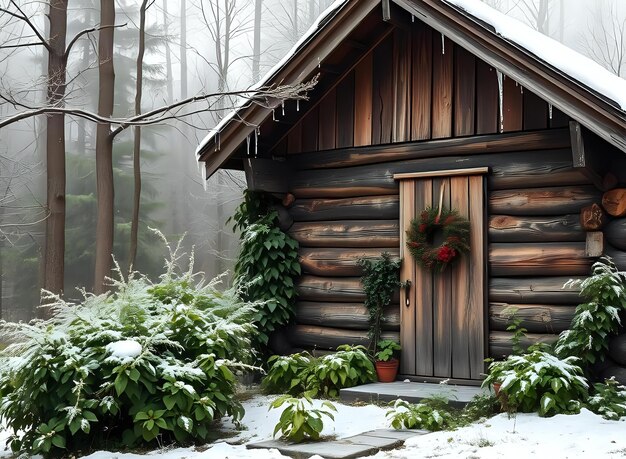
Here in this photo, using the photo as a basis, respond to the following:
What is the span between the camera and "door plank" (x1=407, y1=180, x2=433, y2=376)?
9.70m

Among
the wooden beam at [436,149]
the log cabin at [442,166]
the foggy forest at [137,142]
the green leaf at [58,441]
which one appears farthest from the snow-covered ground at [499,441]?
the foggy forest at [137,142]

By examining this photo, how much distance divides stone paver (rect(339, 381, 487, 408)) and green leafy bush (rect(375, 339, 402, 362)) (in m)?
0.36

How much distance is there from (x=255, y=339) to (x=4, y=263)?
20.5m

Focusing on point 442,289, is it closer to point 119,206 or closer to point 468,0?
point 468,0

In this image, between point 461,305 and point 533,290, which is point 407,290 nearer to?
point 461,305

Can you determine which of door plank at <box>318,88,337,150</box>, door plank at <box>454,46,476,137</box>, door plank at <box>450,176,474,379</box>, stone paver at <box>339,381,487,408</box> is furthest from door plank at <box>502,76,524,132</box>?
stone paver at <box>339,381,487,408</box>

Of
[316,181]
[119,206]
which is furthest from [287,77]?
[119,206]

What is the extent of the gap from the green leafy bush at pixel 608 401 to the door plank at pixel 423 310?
7.71 ft

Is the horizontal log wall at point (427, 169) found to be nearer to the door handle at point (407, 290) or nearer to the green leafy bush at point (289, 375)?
the door handle at point (407, 290)

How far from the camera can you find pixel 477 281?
9.33 meters

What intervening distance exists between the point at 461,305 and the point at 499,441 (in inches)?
108

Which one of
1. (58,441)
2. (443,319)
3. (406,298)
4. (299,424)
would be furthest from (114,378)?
(443,319)

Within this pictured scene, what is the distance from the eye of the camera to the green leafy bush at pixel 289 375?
31.7ft

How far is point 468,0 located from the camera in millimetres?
8875
